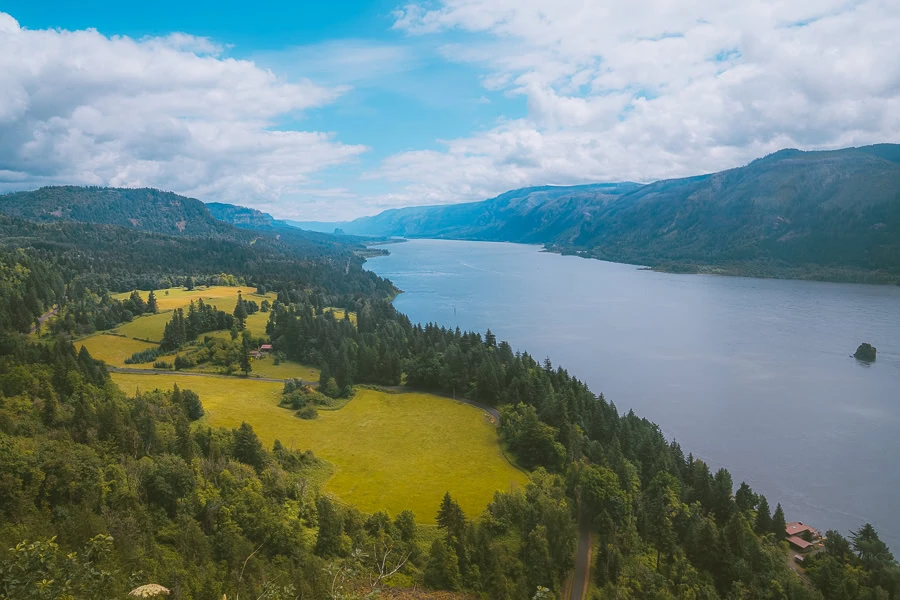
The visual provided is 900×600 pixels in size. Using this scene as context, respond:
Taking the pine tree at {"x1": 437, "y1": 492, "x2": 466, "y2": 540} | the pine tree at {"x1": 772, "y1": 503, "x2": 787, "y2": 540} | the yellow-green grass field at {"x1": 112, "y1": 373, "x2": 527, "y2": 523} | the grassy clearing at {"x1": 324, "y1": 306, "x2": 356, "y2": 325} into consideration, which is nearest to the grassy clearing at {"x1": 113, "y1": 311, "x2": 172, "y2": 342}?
the yellow-green grass field at {"x1": 112, "y1": 373, "x2": 527, "y2": 523}

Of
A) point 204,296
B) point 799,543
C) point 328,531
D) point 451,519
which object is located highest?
point 204,296

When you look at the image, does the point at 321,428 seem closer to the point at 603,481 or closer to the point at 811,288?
the point at 603,481

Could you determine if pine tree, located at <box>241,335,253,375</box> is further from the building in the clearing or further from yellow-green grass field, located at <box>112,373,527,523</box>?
the building in the clearing

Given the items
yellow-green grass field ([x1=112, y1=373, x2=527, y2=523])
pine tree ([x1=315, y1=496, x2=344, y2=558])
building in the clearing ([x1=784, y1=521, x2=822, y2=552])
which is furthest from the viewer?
yellow-green grass field ([x1=112, y1=373, x2=527, y2=523])

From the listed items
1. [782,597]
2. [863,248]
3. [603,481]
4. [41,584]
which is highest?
[863,248]

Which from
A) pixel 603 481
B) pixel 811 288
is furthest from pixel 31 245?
pixel 811 288

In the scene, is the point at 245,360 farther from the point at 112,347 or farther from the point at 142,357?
the point at 112,347

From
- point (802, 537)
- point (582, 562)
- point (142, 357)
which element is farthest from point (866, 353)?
point (142, 357)
